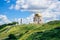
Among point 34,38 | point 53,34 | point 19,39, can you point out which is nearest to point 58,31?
point 53,34

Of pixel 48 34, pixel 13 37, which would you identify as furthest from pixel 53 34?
pixel 13 37

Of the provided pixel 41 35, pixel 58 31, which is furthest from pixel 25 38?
pixel 58 31

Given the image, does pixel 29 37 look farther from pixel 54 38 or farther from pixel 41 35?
pixel 54 38

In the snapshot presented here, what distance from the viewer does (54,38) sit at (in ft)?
559

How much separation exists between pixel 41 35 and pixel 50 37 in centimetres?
1089

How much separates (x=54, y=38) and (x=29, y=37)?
2592 cm

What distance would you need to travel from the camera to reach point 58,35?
575 feet

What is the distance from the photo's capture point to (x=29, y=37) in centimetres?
18862

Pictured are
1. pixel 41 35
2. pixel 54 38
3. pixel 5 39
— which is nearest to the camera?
pixel 54 38

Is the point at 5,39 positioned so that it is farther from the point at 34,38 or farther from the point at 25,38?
the point at 34,38

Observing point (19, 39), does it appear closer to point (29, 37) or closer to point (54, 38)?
point (29, 37)

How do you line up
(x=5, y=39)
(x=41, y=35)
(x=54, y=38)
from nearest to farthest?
(x=54, y=38) → (x=41, y=35) → (x=5, y=39)

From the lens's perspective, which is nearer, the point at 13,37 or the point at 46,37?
the point at 46,37

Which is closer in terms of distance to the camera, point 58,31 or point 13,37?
point 58,31
